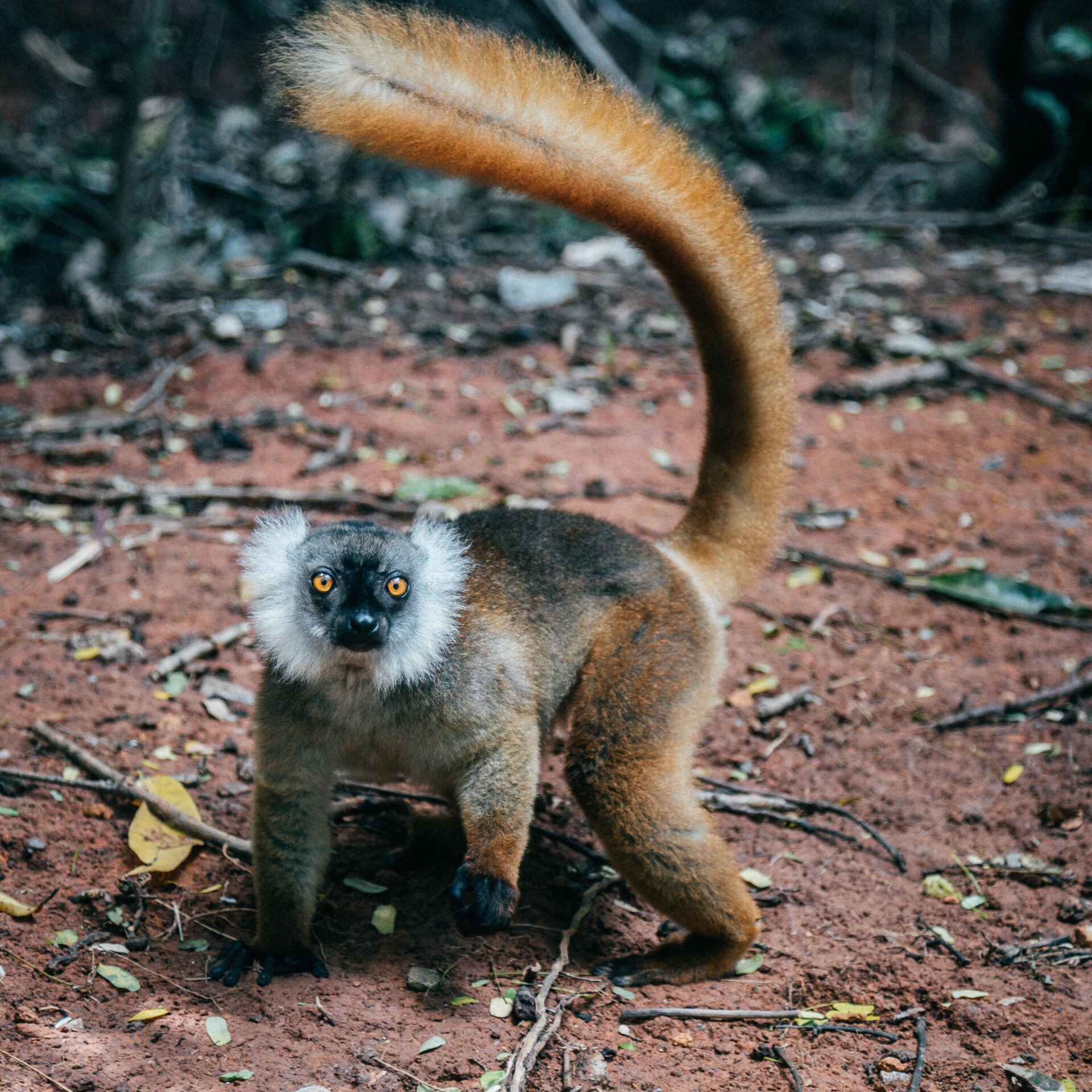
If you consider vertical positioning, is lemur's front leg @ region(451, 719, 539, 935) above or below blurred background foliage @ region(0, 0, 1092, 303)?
below

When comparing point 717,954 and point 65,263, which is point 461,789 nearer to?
point 717,954

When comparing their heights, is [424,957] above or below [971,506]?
below

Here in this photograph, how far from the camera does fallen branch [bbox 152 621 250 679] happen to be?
13.5ft

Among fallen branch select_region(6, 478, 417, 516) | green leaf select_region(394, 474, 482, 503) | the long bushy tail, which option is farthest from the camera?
green leaf select_region(394, 474, 482, 503)

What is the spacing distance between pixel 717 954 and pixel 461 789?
0.99 metres

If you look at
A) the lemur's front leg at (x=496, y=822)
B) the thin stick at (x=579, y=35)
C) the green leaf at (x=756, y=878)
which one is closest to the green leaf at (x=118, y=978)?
the lemur's front leg at (x=496, y=822)

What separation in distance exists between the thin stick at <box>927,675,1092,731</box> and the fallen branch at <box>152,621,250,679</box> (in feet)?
10.1

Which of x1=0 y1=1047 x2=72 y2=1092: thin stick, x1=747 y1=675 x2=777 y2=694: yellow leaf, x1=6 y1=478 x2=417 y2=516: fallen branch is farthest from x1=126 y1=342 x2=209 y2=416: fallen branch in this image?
x1=0 y1=1047 x2=72 y2=1092: thin stick

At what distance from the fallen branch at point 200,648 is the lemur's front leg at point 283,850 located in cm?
135

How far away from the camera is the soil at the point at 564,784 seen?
2.76 metres

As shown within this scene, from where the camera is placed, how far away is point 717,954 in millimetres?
3117

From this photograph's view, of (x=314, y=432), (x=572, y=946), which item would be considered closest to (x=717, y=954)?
(x=572, y=946)

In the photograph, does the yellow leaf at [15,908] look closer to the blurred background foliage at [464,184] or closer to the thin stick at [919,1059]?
the thin stick at [919,1059]

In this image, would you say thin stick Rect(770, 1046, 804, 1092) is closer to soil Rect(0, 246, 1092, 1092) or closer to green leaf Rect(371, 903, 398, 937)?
soil Rect(0, 246, 1092, 1092)
